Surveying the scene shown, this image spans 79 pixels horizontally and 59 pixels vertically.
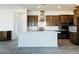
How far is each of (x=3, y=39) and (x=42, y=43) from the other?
4.29m

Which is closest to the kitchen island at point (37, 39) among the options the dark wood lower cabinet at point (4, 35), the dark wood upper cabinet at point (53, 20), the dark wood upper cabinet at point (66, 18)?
the dark wood lower cabinet at point (4, 35)

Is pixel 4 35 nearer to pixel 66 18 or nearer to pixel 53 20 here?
pixel 53 20

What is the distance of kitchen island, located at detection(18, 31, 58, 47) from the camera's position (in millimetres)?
8703

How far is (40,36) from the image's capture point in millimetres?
8742

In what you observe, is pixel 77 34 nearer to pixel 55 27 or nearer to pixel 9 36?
pixel 55 27

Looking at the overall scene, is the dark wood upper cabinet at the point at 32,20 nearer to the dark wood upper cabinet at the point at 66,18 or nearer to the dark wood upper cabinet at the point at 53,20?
the dark wood upper cabinet at the point at 53,20

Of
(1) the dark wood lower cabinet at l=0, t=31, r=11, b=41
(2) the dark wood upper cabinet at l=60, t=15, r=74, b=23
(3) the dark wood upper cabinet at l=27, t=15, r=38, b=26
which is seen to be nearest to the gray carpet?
(1) the dark wood lower cabinet at l=0, t=31, r=11, b=41

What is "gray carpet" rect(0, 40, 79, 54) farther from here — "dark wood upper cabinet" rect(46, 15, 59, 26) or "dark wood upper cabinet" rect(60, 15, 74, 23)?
"dark wood upper cabinet" rect(46, 15, 59, 26)

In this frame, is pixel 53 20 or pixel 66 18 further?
pixel 53 20

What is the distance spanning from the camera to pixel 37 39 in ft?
28.6

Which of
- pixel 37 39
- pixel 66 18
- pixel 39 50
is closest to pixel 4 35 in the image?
pixel 37 39

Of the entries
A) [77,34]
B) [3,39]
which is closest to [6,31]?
[3,39]
